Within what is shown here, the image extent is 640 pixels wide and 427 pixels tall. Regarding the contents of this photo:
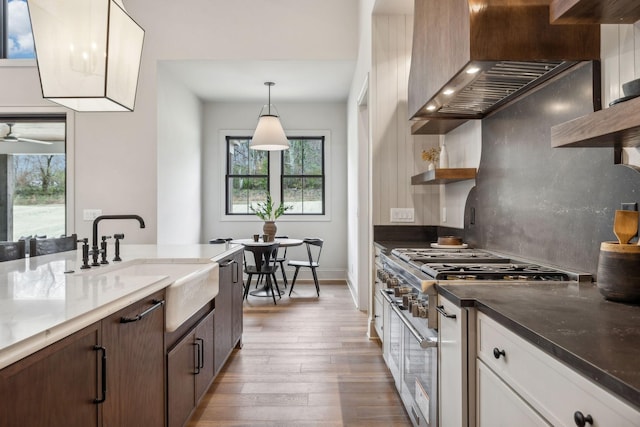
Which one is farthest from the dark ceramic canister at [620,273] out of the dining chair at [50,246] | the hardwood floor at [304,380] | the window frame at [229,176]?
the window frame at [229,176]

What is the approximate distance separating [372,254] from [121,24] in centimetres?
239

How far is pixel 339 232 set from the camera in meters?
6.57

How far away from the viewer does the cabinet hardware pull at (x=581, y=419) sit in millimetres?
759

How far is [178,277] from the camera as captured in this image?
1.92 metres

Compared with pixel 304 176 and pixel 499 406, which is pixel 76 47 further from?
pixel 304 176

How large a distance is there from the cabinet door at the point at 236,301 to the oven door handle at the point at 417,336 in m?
1.29

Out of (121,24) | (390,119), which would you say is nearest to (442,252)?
(390,119)

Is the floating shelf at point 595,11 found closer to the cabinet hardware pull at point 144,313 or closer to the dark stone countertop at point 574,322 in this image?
the dark stone countertop at point 574,322

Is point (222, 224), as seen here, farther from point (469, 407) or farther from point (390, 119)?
point (469, 407)

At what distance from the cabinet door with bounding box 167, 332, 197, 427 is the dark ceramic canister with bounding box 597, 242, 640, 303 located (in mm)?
1658

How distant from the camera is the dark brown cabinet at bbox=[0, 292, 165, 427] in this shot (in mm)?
893

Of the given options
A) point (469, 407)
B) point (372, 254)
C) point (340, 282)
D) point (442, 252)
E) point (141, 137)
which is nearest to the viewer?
point (469, 407)

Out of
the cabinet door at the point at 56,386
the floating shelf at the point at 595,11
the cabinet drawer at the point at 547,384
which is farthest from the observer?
the floating shelf at the point at 595,11

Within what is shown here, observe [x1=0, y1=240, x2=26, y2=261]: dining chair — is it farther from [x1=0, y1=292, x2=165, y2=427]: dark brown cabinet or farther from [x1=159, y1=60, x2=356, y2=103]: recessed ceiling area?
[x1=159, y1=60, x2=356, y2=103]: recessed ceiling area
